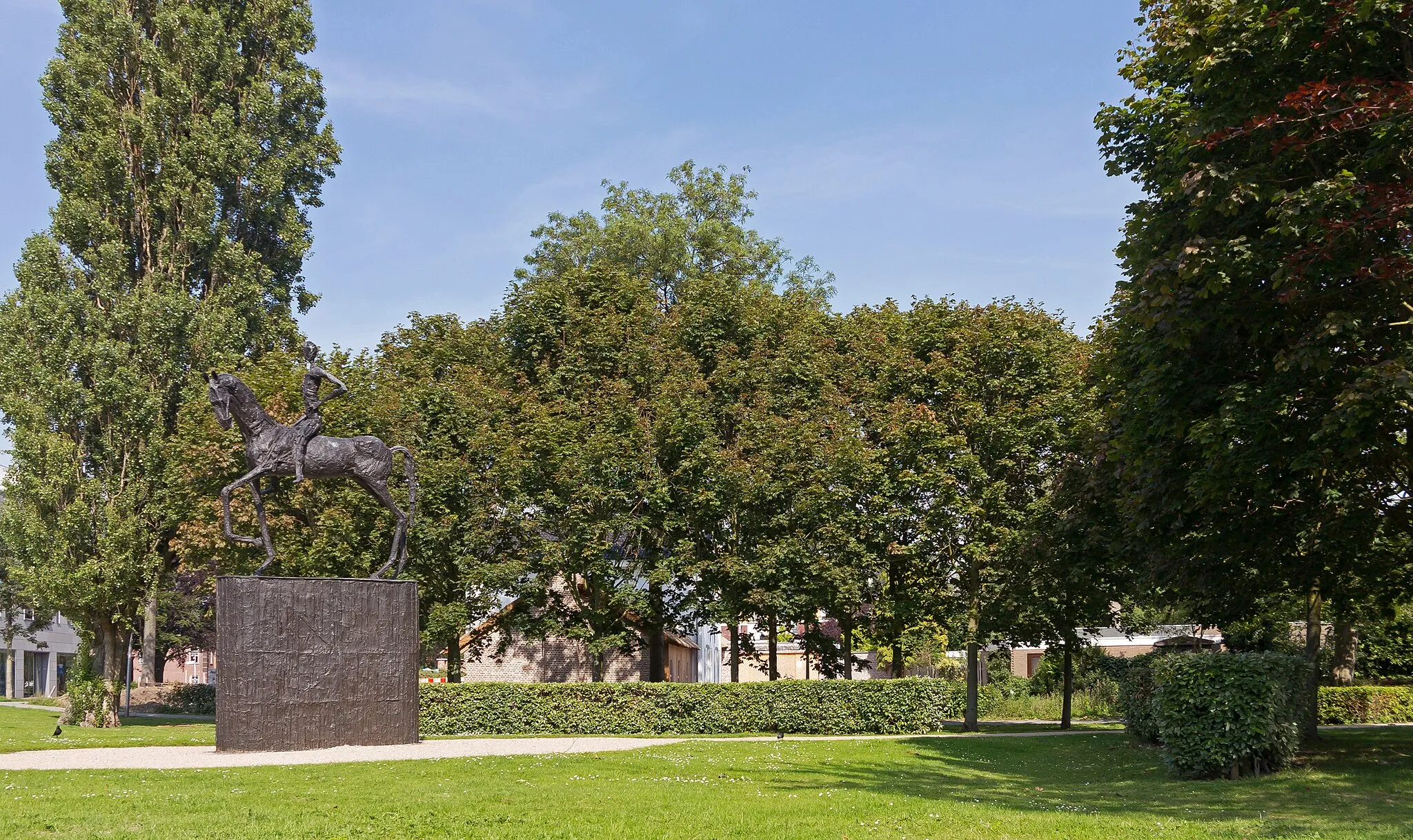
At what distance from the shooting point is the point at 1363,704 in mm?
35312

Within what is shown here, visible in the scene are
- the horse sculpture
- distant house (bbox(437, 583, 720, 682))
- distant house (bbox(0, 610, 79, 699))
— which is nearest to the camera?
the horse sculpture

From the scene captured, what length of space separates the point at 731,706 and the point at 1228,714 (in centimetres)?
1615

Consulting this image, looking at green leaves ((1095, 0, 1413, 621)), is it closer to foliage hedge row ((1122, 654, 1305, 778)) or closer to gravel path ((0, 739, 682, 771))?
foliage hedge row ((1122, 654, 1305, 778))

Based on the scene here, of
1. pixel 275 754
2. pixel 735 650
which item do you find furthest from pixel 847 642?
pixel 275 754

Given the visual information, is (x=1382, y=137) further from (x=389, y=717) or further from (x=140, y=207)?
(x=140, y=207)

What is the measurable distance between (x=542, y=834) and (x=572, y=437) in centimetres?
2392

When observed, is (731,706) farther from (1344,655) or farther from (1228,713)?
(1344,655)

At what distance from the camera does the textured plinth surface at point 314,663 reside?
A: 65.4ft

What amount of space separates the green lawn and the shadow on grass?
0.06 meters

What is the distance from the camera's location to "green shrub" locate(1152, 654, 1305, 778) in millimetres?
16641

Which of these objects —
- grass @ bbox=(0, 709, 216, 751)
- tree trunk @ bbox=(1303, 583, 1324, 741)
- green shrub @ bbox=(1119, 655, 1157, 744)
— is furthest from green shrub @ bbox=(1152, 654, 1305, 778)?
grass @ bbox=(0, 709, 216, 751)

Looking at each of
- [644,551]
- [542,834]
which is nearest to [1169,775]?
[542,834]

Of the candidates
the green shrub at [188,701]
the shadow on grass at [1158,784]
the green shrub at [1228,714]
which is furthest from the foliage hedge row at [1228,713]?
the green shrub at [188,701]

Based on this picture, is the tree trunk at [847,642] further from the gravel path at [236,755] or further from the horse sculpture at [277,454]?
the horse sculpture at [277,454]
